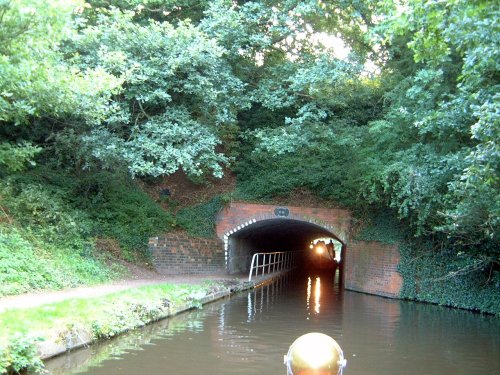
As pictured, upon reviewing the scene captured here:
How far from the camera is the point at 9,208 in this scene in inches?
510

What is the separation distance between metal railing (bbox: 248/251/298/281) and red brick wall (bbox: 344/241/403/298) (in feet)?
11.3

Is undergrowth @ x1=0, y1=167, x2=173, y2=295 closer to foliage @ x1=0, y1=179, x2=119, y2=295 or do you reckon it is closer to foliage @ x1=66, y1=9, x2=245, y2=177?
foliage @ x1=0, y1=179, x2=119, y2=295

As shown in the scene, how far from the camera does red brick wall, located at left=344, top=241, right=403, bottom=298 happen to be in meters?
16.7

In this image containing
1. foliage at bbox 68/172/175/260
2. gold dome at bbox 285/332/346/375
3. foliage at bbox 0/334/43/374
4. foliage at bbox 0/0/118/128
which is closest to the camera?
gold dome at bbox 285/332/346/375

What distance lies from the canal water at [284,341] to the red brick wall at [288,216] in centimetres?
418

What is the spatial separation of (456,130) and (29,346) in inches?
374

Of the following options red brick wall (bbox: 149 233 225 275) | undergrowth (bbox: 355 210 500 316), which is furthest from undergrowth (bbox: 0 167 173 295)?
undergrowth (bbox: 355 210 500 316)

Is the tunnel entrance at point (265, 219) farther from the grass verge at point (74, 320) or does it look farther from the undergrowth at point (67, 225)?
the grass verge at point (74, 320)

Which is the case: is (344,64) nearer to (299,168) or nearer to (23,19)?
(299,168)

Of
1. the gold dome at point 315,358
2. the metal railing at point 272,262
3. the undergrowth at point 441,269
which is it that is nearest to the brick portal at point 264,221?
the undergrowth at point 441,269

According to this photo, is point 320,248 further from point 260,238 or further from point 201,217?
point 201,217

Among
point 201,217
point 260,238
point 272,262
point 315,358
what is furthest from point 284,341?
point 272,262

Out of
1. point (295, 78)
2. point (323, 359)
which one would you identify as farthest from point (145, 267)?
point (323, 359)

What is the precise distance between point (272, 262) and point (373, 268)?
7750 mm
